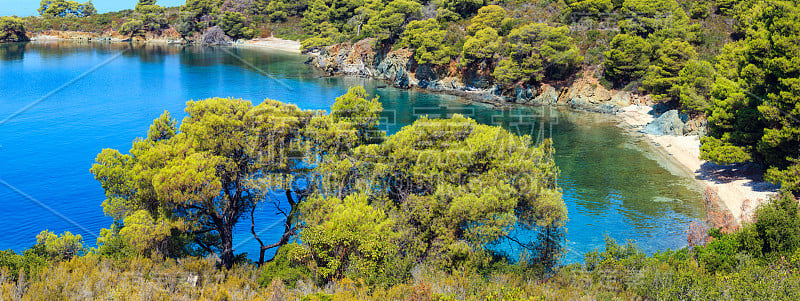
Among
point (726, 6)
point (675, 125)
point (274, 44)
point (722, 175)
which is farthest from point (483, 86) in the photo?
point (274, 44)

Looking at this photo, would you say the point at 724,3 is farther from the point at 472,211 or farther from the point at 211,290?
the point at 211,290

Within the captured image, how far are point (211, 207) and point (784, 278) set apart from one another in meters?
19.8

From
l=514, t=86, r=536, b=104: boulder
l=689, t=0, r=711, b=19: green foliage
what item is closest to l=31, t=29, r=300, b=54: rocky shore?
l=514, t=86, r=536, b=104: boulder

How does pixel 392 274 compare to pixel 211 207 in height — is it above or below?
below

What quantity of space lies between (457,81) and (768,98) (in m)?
45.5

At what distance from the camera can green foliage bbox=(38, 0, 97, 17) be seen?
156000 mm

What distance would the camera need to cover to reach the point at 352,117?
78.6ft

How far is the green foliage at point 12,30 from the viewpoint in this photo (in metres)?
130

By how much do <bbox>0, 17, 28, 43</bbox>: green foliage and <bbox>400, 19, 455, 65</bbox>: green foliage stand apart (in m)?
111

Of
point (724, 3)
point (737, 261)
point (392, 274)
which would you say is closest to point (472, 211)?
point (392, 274)

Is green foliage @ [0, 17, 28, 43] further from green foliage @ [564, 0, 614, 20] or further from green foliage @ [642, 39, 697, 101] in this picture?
green foliage @ [642, 39, 697, 101]

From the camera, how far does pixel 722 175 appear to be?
37.7 metres

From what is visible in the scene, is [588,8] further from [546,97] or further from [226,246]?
[226,246]

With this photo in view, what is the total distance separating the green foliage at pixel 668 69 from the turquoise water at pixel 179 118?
5.78 m
